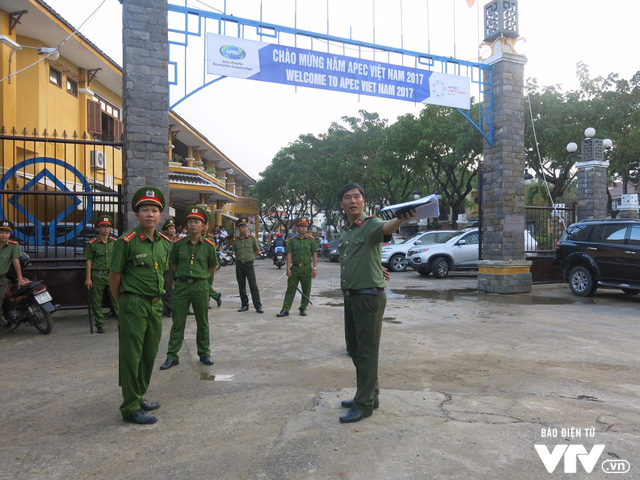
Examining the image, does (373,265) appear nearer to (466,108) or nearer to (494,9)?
(466,108)

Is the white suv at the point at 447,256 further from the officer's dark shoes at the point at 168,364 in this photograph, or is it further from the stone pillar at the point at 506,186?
the officer's dark shoes at the point at 168,364

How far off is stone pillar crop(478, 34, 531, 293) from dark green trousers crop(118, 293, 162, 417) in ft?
31.3

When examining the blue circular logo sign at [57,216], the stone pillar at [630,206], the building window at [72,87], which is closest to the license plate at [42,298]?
the blue circular logo sign at [57,216]

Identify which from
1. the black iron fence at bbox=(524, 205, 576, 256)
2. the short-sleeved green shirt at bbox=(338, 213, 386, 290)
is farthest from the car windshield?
the short-sleeved green shirt at bbox=(338, 213, 386, 290)

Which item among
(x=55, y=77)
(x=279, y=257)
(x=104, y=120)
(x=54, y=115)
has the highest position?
(x=55, y=77)

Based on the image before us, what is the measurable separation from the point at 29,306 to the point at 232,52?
222 inches

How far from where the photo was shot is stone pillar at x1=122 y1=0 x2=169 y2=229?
26.4 feet

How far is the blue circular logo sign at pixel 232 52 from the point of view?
350 inches

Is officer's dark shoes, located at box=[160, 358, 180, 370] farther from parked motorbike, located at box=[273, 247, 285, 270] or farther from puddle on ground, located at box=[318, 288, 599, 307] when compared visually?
parked motorbike, located at box=[273, 247, 285, 270]

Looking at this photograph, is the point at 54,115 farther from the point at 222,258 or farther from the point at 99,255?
the point at 222,258

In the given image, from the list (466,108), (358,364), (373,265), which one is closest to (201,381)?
(358,364)

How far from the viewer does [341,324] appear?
738 centimetres

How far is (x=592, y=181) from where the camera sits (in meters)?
13.9

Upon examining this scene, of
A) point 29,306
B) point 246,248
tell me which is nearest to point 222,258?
point 246,248
